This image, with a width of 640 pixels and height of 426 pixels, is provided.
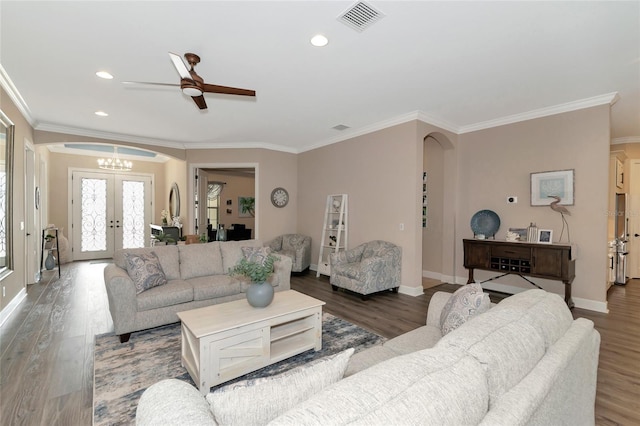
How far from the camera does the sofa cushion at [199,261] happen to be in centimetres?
378

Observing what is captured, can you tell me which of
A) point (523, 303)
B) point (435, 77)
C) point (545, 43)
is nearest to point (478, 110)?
point (435, 77)

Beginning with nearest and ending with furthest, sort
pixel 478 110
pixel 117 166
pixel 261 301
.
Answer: pixel 261 301 < pixel 478 110 < pixel 117 166

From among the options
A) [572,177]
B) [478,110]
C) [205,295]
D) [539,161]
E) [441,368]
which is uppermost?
[478,110]

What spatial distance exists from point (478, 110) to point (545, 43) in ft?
5.77

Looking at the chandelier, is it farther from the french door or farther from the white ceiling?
the white ceiling

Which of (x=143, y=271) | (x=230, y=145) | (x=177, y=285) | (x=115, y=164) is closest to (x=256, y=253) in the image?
(x=177, y=285)

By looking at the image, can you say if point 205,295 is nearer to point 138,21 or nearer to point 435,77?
point 138,21

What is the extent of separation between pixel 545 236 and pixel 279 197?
16.2 ft

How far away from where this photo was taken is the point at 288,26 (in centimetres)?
246

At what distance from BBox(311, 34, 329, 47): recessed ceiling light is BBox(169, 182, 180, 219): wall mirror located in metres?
6.18

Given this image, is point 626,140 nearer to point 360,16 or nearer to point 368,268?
point 368,268

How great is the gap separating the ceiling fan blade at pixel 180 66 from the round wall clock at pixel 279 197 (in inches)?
164

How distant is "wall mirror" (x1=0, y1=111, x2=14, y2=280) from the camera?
373 cm

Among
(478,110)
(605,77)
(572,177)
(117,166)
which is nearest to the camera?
(605,77)
